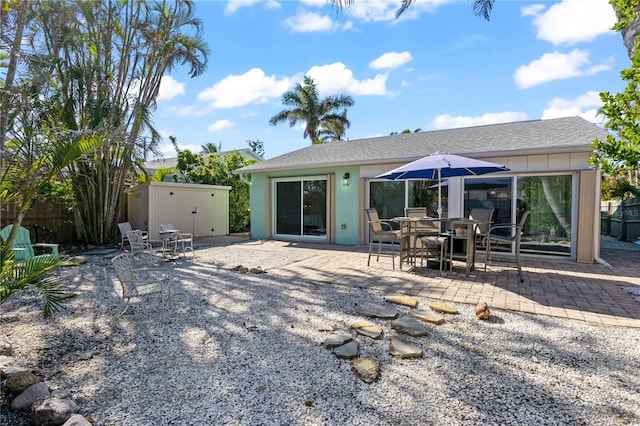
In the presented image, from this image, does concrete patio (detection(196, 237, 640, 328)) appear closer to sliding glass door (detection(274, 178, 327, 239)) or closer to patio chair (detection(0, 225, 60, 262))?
sliding glass door (detection(274, 178, 327, 239))

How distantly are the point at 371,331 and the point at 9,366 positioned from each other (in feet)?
10.5

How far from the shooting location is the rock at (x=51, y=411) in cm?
213

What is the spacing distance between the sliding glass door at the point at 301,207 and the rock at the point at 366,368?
8202 mm

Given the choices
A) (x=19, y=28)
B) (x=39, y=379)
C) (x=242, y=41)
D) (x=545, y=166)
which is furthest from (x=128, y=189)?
(x=545, y=166)

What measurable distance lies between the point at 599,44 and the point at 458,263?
615 cm

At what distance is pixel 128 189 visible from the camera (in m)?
13.2

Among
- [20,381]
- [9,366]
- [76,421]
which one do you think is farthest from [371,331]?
[9,366]

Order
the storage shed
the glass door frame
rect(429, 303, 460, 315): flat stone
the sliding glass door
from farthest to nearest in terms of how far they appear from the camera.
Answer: the storage shed
the sliding glass door
the glass door frame
rect(429, 303, 460, 315): flat stone

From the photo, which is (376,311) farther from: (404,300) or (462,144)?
(462,144)

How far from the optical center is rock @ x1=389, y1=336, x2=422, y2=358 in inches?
122

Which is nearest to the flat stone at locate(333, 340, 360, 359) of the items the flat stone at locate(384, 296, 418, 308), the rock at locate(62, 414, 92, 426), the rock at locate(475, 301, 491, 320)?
the flat stone at locate(384, 296, 418, 308)

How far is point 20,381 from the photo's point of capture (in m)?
2.54

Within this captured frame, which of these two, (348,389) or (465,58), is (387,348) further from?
(465,58)

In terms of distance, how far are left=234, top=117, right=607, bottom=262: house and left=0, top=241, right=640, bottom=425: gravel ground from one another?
4.85 meters
